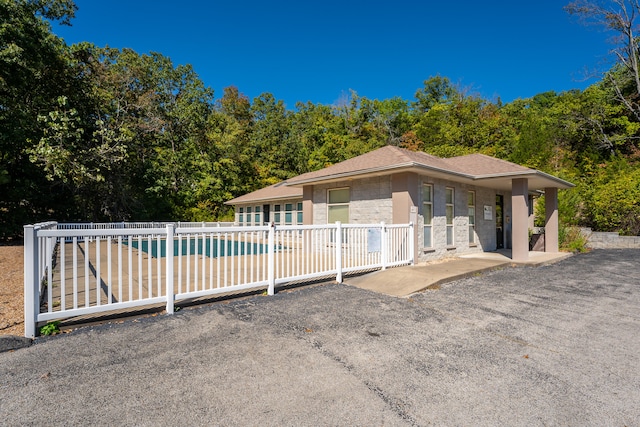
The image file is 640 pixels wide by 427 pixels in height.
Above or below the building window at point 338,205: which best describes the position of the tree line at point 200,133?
above

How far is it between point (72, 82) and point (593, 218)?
96.5ft

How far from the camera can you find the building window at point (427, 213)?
9.64 meters

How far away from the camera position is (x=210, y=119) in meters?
29.4

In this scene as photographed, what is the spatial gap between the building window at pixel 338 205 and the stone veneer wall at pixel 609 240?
11717 millimetres

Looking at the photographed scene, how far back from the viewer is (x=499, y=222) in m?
14.0

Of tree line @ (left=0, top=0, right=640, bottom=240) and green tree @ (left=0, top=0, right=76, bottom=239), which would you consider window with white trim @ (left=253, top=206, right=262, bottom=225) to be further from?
green tree @ (left=0, top=0, right=76, bottom=239)

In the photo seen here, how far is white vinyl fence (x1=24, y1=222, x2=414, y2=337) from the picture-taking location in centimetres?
367

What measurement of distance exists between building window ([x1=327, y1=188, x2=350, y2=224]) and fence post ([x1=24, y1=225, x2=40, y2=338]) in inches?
326

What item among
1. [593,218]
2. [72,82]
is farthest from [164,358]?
[72,82]

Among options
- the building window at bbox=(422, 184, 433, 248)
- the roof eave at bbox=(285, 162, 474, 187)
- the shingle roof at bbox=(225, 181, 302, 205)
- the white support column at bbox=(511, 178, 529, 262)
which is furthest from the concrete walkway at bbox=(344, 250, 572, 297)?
the shingle roof at bbox=(225, 181, 302, 205)

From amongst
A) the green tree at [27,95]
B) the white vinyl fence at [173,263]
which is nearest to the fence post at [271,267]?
the white vinyl fence at [173,263]

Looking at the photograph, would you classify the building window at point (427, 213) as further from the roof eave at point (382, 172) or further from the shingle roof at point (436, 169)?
the roof eave at point (382, 172)

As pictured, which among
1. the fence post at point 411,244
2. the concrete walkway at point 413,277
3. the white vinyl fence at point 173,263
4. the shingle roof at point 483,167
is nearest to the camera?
the white vinyl fence at point 173,263

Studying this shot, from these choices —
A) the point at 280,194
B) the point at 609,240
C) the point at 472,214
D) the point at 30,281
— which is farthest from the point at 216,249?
the point at 609,240
